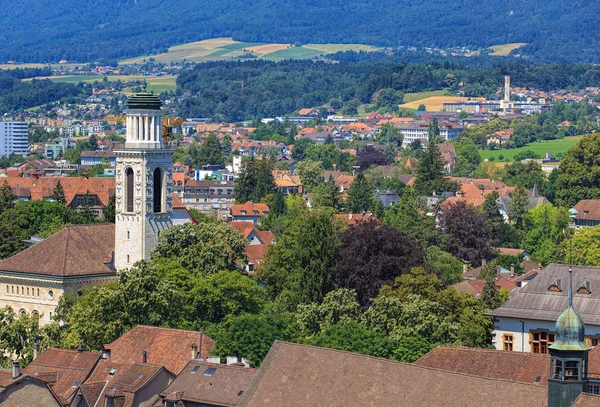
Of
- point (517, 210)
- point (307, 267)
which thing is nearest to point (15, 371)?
point (307, 267)

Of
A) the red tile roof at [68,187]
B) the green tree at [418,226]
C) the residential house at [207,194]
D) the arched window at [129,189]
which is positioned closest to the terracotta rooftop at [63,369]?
the arched window at [129,189]

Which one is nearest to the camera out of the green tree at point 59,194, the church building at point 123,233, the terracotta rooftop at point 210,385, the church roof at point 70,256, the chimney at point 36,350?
the terracotta rooftop at point 210,385

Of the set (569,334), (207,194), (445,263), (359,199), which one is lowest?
(207,194)

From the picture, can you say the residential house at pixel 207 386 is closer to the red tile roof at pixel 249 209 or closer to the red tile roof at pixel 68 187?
the red tile roof at pixel 68 187

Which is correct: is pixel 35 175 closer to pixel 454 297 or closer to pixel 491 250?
pixel 491 250

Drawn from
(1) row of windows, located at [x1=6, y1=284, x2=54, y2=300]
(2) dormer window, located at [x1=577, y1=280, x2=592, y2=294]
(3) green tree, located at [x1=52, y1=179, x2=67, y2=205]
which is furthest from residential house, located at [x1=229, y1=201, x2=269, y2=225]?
(2) dormer window, located at [x1=577, y1=280, x2=592, y2=294]

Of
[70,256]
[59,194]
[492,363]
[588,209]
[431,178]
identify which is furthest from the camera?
[431,178]

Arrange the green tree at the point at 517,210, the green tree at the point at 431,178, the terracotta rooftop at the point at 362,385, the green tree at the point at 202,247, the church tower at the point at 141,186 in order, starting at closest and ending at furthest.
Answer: the terracotta rooftop at the point at 362,385
the green tree at the point at 202,247
the church tower at the point at 141,186
the green tree at the point at 517,210
the green tree at the point at 431,178

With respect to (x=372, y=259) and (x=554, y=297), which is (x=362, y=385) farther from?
(x=372, y=259)
